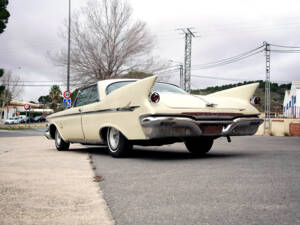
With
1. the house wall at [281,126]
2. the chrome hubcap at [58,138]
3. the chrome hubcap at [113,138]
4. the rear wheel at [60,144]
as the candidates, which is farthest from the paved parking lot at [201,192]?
the house wall at [281,126]

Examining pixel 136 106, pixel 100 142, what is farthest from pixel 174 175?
pixel 100 142

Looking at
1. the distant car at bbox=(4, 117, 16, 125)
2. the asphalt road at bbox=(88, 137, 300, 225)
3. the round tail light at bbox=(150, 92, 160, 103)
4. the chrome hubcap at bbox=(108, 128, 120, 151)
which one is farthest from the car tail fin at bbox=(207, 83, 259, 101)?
the distant car at bbox=(4, 117, 16, 125)

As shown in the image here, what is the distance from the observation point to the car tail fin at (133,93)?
19.8ft

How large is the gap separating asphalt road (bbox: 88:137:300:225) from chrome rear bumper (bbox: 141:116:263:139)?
49cm

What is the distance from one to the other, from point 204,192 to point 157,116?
7.62 feet

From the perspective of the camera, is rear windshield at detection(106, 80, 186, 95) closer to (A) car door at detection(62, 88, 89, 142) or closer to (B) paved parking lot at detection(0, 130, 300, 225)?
(A) car door at detection(62, 88, 89, 142)

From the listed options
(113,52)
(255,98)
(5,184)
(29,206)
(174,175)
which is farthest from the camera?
(113,52)

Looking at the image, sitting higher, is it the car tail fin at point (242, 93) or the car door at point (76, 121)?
the car tail fin at point (242, 93)

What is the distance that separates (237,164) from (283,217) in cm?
286

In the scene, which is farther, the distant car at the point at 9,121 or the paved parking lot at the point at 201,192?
the distant car at the point at 9,121

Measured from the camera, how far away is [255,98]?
715 centimetres

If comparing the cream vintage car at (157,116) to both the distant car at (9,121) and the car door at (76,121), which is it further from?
the distant car at (9,121)

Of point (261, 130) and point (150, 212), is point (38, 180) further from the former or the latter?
point (261, 130)

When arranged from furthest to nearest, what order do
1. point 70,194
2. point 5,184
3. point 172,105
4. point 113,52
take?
point 113,52, point 172,105, point 5,184, point 70,194
